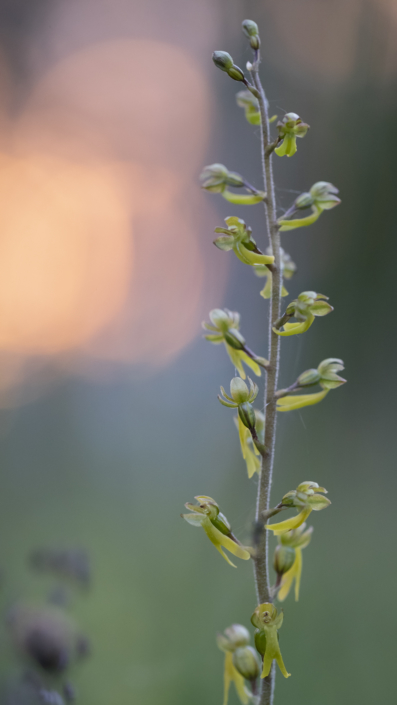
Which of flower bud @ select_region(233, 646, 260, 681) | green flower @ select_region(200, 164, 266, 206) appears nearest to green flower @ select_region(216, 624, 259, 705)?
flower bud @ select_region(233, 646, 260, 681)

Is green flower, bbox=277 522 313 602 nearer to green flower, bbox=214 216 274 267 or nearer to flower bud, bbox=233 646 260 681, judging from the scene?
flower bud, bbox=233 646 260 681

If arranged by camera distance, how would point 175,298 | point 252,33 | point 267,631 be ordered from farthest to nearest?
point 175,298, point 252,33, point 267,631

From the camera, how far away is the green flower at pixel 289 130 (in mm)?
635

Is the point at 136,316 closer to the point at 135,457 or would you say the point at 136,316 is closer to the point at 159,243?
the point at 159,243

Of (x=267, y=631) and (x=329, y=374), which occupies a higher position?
(x=329, y=374)

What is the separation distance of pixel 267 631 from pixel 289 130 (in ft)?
2.26

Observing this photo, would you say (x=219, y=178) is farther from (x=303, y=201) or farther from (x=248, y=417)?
(x=248, y=417)

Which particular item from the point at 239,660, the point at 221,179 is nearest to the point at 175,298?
the point at 221,179

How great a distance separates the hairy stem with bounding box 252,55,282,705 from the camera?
0.60m

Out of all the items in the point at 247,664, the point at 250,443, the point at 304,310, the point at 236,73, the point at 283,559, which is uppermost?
the point at 236,73

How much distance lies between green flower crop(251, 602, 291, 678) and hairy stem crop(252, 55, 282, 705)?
0.02 metres

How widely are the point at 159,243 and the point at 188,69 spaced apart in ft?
2.87

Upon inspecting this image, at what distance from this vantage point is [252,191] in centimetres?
71

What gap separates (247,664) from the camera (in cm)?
67
